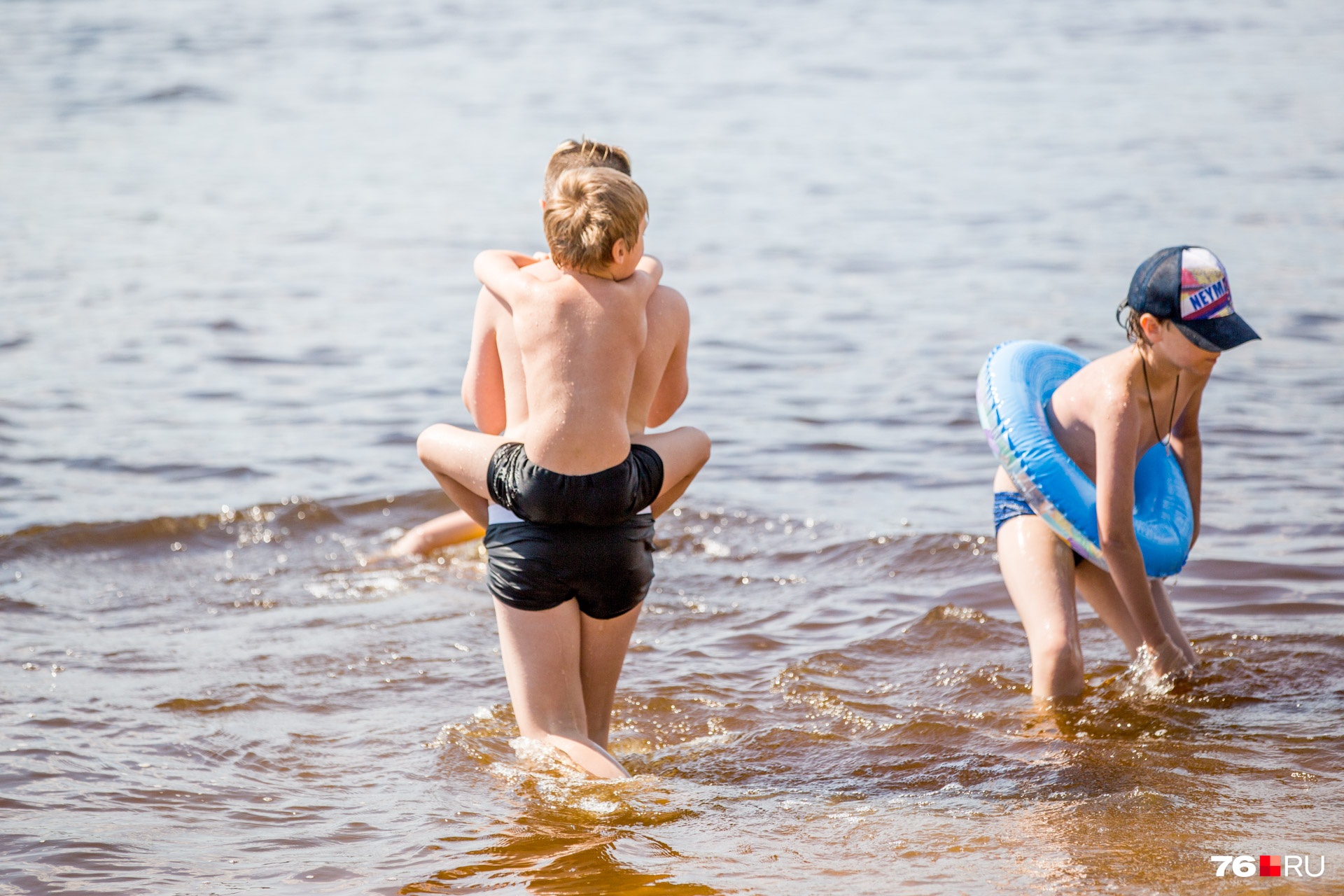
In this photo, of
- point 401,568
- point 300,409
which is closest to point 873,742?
point 401,568

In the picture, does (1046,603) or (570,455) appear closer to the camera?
(570,455)

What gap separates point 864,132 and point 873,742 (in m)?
15.3

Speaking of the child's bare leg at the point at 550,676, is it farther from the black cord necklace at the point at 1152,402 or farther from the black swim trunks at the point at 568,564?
the black cord necklace at the point at 1152,402

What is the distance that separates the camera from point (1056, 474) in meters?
4.89

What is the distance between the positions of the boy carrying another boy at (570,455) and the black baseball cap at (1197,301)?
1628 millimetres

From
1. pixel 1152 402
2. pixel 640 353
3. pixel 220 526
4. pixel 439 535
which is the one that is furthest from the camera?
pixel 220 526

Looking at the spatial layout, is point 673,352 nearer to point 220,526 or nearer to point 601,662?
point 601,662

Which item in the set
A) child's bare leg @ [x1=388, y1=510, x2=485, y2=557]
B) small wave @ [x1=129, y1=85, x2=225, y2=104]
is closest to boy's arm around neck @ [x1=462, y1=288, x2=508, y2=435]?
child's bare leg @ [x1=388, y1=510, x2=485, y2=557]

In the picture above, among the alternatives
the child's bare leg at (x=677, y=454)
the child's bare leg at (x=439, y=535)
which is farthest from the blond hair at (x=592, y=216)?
the child's bare leg at (x=439, y=535)

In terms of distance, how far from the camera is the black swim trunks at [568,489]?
13.1 feet

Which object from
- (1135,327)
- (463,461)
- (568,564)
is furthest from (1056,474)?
(463,461)

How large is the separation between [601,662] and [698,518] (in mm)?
3449

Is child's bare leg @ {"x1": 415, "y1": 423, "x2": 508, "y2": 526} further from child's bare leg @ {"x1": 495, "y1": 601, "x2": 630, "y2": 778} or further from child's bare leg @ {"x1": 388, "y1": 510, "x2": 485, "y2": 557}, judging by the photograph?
child's bare leg @ {"x1": 388, "y1": 510, "x2": 485, "y2": 557}

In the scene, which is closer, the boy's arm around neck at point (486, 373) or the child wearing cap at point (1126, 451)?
the boy's arm around neck at point (486, 373)
